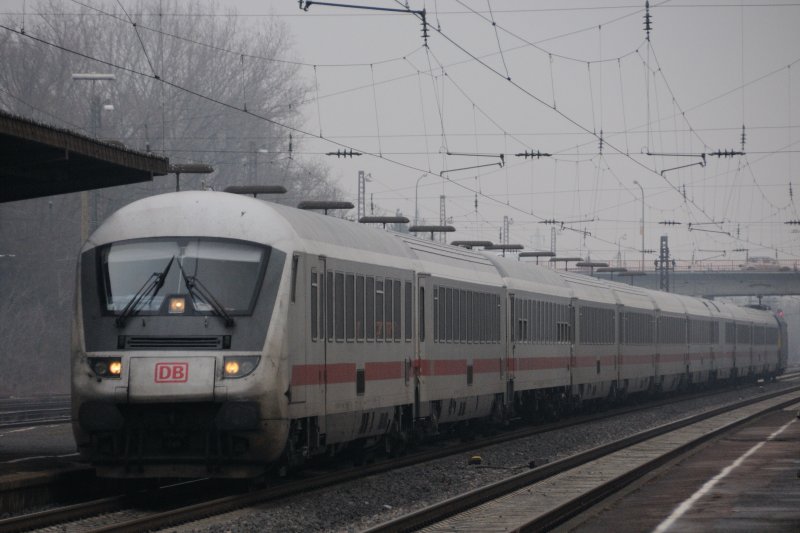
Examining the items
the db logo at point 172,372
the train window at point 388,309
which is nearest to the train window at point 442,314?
the train window at point 388,309

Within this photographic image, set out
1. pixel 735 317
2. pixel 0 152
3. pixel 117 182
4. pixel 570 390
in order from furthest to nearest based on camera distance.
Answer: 1. pixel 735 317
2. pixel 570 390
3. pixel 117 182
4. pixel 0 152

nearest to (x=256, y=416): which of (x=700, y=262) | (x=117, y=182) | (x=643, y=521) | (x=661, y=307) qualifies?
(x=643, y=521)

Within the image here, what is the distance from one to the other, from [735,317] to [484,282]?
3998cm

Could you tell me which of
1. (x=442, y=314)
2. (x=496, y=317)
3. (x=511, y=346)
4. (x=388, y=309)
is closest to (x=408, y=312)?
(x=388, y=309)

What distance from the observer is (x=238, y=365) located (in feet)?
51.0

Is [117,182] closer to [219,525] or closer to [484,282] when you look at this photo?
[219,525]

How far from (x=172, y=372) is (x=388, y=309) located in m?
6.11

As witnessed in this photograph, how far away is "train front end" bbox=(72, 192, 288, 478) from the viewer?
607 inches

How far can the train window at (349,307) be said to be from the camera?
18906 millimetres

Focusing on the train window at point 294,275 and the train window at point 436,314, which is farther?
the train window at point 436,314

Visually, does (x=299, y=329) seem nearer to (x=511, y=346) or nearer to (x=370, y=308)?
(x=370, y=308)

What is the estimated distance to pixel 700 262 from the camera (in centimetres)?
10944

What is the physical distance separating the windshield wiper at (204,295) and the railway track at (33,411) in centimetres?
1463

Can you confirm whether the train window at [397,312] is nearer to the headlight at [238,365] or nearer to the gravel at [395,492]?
the gravel at [395,492]
